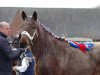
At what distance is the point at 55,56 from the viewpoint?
7812 mm

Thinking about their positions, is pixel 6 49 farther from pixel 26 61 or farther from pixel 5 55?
pixel 26 61

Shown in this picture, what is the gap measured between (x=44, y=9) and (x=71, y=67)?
27483mm

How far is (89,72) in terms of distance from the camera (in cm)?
800

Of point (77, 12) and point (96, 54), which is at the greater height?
point (77, 12)

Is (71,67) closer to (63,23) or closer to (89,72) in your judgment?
(89,72)

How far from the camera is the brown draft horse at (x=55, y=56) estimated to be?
7.63 metres

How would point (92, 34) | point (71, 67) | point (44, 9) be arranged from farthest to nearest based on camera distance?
point (44, 9), point (92, 34), point (71, 67)

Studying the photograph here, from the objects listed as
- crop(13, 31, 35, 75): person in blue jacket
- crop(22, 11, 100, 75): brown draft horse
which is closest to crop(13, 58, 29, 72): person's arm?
crop(13, 31, 35, 75): person in blue jacket

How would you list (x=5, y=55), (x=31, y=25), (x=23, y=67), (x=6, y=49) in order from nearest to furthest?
(x=6, y=49), (x=5, y=55), (x=31, y=25), (x=23, y=67)

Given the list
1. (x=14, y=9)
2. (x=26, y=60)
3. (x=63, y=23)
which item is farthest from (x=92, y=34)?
(x=26, y=60)

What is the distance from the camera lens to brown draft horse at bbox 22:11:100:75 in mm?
7629

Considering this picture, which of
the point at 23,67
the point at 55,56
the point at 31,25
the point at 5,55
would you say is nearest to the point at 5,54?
the point at 5,55

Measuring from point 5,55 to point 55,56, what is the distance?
50.1 inches

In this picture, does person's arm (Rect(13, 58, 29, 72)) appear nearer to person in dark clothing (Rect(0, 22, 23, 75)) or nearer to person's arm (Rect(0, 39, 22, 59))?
person in dark clothing (Rect(0, 22, 23, 75))
